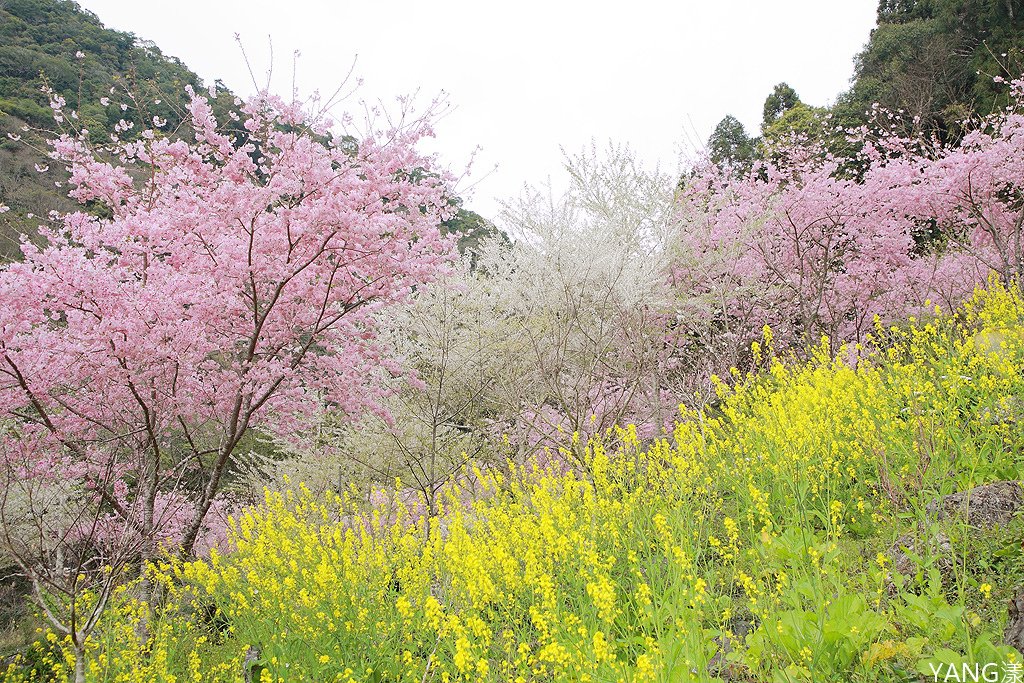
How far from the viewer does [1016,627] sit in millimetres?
2221

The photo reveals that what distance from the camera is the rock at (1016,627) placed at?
7.13 feet

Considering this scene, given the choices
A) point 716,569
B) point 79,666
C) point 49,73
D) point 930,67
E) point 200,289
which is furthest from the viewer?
point 930,67

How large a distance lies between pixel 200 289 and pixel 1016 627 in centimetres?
689

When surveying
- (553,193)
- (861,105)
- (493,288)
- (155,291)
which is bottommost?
(155,291)

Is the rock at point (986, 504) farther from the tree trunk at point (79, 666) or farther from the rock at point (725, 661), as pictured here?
the tree trunk at point (79, 666)

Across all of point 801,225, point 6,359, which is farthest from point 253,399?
point 801,225

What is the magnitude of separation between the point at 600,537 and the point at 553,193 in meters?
8.35

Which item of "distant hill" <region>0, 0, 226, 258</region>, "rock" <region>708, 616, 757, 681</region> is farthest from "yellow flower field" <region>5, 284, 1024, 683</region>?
"distant hill" <region>0, 0, 226, 258</region>

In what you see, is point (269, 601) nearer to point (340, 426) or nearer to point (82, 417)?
point (82, 417)

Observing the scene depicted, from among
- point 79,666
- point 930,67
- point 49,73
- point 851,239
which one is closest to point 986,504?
point 79,666

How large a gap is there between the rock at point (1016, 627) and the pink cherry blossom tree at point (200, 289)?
5740 mm

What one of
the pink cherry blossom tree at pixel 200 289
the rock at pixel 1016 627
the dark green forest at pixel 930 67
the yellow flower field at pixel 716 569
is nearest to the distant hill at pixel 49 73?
the pink cherry blossom tree at pixel 200 289

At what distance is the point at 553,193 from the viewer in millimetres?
11258

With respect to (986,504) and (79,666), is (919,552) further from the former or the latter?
(79,666)
